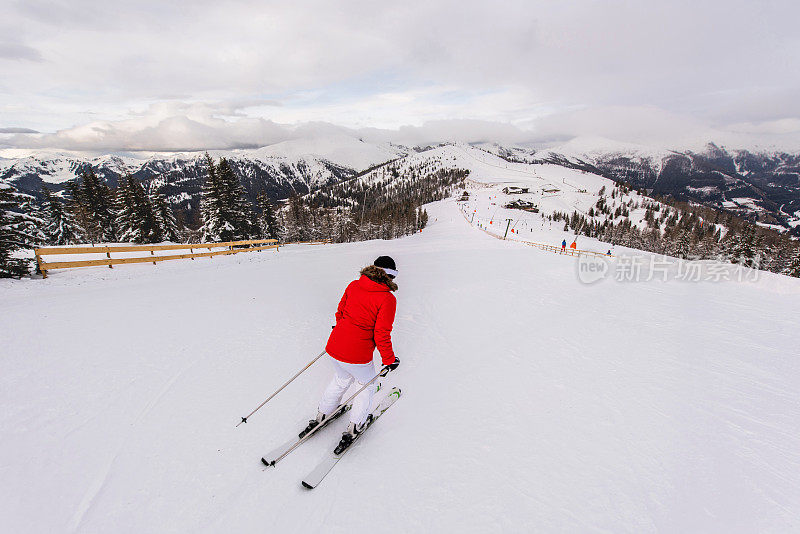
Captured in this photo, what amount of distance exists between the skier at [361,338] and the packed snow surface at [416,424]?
51cm

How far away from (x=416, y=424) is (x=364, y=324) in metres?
1.94

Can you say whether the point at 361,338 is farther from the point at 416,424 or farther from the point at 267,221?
the point at 267,221

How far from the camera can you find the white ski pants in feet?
13.8

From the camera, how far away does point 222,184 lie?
3050 centimetres

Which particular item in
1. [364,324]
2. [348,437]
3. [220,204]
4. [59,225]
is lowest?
[59,225]

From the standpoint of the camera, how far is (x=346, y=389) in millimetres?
4340

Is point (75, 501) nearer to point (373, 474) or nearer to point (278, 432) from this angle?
point (278, 432)

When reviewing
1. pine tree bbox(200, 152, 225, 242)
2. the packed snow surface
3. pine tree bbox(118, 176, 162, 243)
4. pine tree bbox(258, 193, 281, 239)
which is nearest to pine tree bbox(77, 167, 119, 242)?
pine tree bbox(118, 176, 162, 243)

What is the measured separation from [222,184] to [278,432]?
106 ft

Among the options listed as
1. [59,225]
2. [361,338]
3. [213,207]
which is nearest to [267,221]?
[213,207]

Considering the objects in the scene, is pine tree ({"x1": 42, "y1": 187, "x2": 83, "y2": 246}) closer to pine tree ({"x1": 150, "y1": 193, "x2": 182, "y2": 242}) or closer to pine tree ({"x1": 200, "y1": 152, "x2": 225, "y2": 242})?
pine tree ({"x1": 150, "y1": 193, "x2": 182, "y2": 242})

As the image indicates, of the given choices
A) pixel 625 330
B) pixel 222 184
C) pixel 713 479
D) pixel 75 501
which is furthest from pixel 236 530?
pixel 222 184

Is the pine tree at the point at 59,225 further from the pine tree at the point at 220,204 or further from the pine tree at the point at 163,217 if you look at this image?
the pine tree at the point at 220,204

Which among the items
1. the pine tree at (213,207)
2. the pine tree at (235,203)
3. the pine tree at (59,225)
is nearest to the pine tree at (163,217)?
the pine tree at (213,207)
